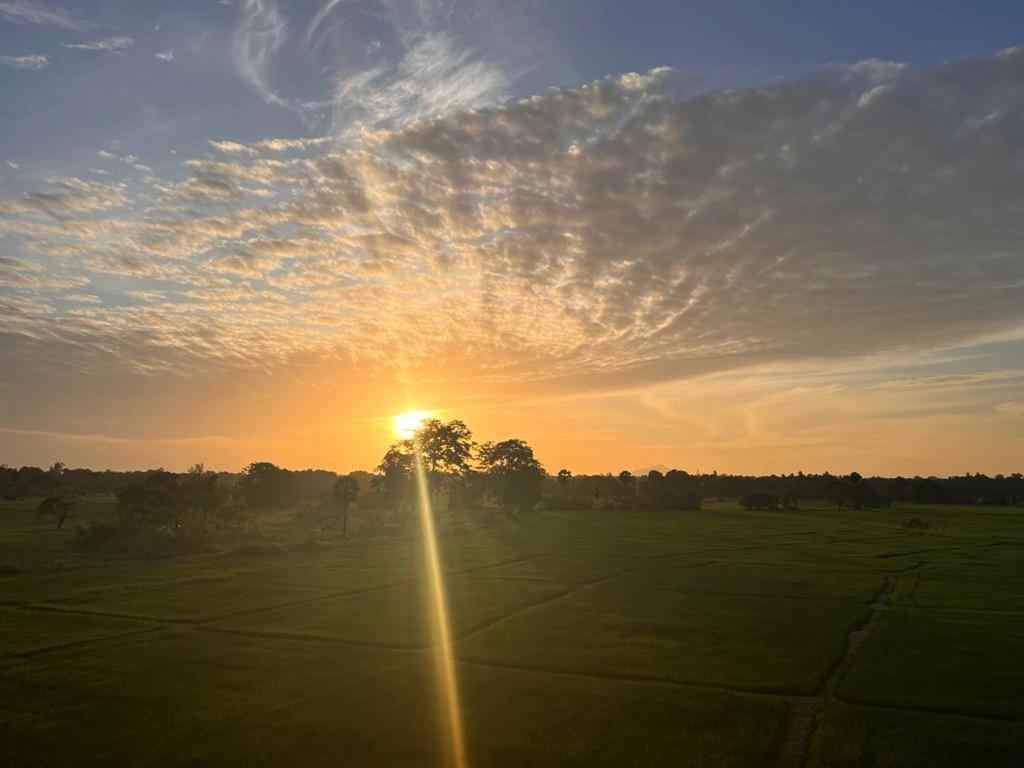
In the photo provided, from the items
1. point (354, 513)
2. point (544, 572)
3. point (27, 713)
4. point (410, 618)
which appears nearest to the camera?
point (27, 713)

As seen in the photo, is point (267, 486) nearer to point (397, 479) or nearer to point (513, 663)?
point (397, 479)

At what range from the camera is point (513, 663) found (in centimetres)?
2727

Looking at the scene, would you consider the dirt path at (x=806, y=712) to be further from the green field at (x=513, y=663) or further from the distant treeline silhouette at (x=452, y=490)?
the distant treeline silhouette at (x=452, y=490)

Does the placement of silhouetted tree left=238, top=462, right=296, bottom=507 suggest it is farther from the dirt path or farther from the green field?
the dirt path

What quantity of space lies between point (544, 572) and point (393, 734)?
33.9 meters

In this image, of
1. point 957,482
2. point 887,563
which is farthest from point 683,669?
point 957,482

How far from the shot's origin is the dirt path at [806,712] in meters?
18.2

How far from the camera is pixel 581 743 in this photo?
18.8 metres

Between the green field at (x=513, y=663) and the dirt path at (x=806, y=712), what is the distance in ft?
0.65

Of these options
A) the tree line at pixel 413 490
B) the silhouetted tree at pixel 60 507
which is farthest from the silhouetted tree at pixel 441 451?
the silhouetted tree at pixel 60 507

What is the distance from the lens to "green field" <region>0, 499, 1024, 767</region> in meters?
18.7

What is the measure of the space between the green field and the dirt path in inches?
7.8

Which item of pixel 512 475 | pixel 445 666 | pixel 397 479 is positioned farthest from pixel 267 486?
pixel 445 666

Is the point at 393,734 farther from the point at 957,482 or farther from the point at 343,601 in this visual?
the point at 957,482
